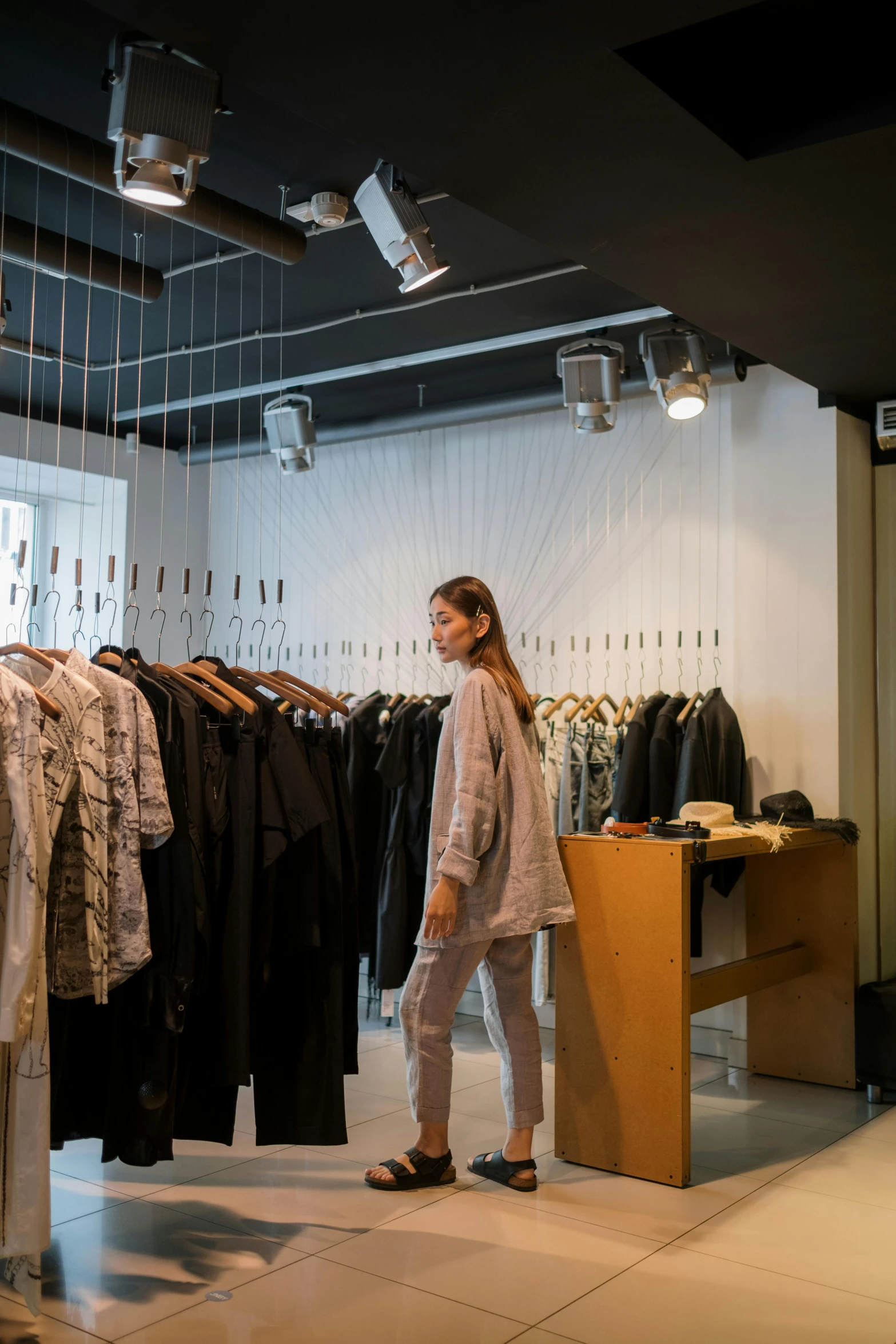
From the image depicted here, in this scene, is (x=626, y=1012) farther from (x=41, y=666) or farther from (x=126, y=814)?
(x=41, y=666)

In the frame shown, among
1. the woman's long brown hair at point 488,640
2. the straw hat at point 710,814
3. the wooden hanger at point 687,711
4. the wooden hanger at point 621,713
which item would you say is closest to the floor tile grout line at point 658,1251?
the straw hat at point 710,814

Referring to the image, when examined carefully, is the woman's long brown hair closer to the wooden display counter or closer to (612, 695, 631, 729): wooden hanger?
the wooden display counter

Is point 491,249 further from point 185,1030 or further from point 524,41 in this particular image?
point 185,1030

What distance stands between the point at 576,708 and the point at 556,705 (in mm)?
111

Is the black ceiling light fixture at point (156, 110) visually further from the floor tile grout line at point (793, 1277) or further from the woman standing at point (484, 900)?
the floor tile grout line at point (793, 1277)

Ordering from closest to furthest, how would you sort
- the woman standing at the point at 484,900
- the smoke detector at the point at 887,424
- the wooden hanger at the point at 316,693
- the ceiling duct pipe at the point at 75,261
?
the woman standing at the point at 484,900 → the wooden hanger at the point at 316,693 → the ceiling duct pipe at the point at 75,261 → the smoke detector at the point at 887,424

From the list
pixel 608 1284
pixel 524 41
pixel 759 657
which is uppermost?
pixel 524 41

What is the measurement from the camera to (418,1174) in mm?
3305

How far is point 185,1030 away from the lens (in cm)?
281

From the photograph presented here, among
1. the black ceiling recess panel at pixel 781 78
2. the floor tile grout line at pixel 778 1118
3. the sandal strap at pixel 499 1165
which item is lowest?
the floor tile grout line at pixel 778 1118

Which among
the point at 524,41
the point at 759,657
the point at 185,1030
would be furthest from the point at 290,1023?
the point at 759,657

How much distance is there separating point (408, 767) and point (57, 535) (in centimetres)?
297

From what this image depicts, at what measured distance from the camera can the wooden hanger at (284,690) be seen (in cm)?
332

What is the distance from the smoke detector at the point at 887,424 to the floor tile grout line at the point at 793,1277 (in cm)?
313
